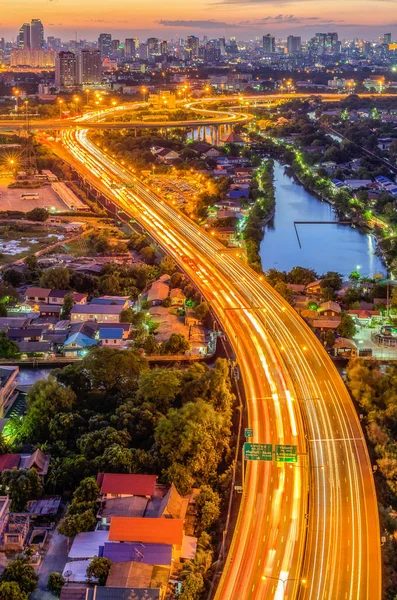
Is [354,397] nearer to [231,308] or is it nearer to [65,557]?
[231,308]

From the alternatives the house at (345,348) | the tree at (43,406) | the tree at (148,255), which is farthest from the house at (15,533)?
the tree at (148,255)

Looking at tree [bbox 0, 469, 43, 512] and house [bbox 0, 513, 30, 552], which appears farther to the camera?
tree [bbox 0, 469, 43, 512]

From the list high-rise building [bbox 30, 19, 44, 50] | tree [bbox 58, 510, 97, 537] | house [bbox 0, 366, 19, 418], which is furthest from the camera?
high-rise building [bbox 30, 19, 44, 50]

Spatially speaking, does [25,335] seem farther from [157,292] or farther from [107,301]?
[157,292]

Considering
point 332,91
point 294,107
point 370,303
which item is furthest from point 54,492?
point 332,91

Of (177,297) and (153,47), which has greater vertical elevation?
(153,47)

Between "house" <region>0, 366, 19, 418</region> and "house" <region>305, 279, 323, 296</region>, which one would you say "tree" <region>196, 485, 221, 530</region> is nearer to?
"house" <region>0, 366, 19, 418</region>

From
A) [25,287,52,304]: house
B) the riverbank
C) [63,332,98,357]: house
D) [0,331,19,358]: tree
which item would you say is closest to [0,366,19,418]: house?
[0,331,19,358]: tree

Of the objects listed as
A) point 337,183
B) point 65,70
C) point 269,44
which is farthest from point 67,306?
point 269,44
